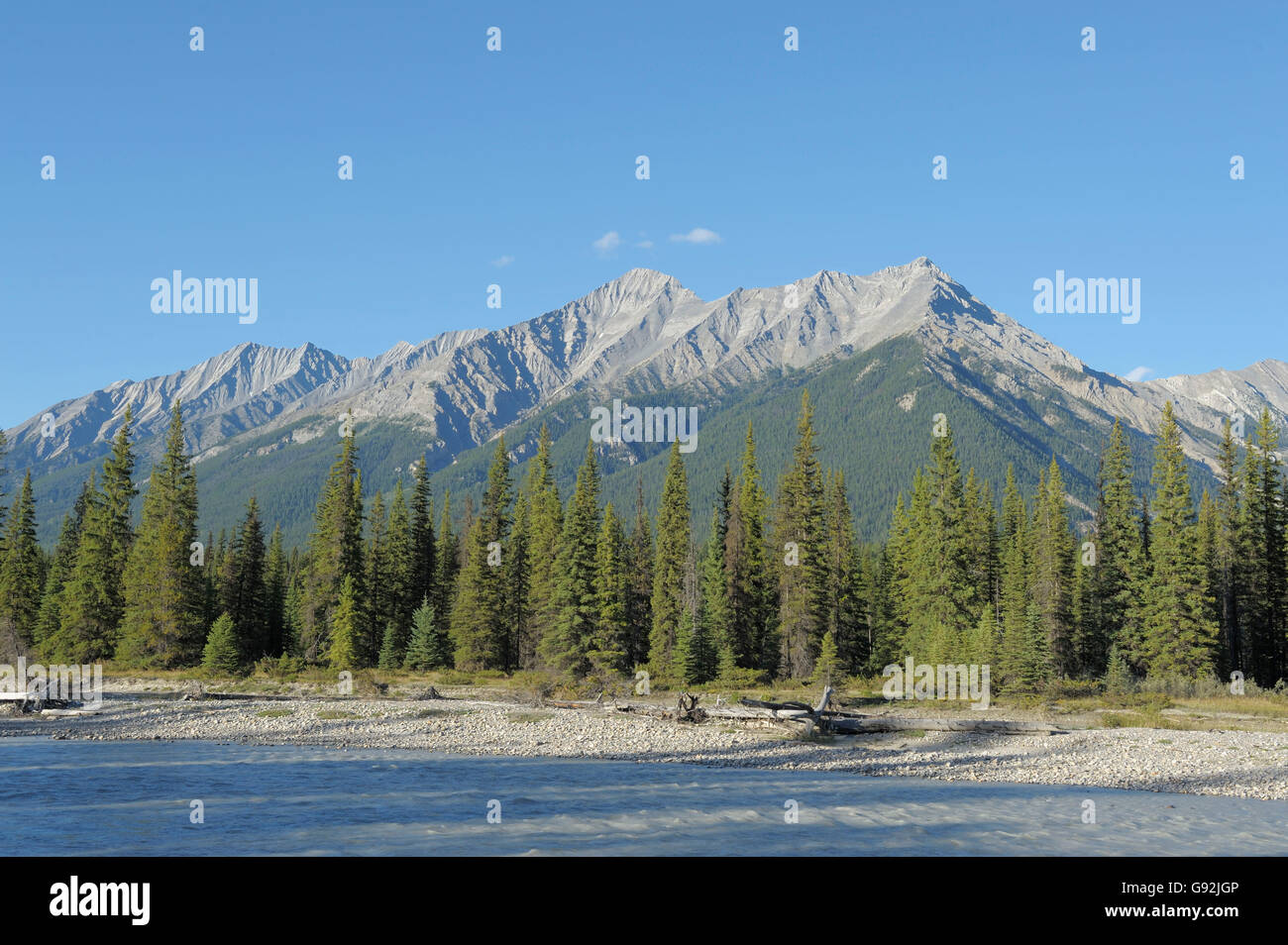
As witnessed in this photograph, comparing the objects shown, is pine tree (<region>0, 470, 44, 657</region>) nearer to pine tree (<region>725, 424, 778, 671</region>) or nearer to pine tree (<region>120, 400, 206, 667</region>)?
pine tree (<region>120, 400, 206, 667</region>)

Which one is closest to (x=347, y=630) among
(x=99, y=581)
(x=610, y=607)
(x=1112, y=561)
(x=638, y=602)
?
(x=99, y=581)

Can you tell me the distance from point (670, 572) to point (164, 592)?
3540 cm

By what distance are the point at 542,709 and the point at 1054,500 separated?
156ft

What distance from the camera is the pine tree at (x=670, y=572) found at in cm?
6188

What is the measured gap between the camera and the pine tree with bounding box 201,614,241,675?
5694cm

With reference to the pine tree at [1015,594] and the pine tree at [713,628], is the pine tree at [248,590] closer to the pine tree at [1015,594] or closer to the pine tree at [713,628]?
the pine tree at [713,628]

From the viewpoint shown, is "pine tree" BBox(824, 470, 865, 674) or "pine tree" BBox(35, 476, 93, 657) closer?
"pine tree" BBox(824, 470, 865, 674)

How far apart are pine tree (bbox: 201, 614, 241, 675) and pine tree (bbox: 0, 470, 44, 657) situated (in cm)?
1933

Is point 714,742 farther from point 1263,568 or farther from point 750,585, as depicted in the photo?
point 1263,568

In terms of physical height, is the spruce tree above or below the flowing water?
above

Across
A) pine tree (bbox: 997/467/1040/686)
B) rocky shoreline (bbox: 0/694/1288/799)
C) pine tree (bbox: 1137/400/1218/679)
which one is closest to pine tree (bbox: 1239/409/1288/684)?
pine tree (bbox: 1137/400/1218/679)

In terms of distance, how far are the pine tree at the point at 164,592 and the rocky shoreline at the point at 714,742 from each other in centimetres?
1679

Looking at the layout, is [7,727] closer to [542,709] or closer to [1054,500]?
[542,709]

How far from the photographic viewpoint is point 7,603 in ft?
218
